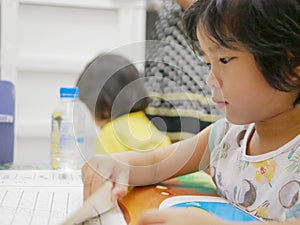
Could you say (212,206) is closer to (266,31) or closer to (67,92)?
(266,31)

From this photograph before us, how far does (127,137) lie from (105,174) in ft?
0.39

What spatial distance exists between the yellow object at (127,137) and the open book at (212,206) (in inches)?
5.6

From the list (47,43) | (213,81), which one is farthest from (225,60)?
(47,43)

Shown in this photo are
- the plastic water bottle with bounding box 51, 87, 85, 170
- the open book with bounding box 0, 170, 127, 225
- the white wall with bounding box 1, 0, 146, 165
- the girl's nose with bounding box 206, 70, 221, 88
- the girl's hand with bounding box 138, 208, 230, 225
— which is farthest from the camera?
the white wall with bounding box 1, 0, 146, 165

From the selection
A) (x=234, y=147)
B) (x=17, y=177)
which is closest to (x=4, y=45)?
(x=17, y=177)

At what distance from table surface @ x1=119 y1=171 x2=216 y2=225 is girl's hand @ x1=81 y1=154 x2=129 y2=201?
24 millimetres

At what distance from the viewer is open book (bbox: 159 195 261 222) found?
65cm

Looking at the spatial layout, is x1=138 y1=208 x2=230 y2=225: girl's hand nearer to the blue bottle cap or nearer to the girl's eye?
the girl's eye

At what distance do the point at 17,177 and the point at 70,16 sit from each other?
169 cm

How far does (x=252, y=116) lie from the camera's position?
733mm

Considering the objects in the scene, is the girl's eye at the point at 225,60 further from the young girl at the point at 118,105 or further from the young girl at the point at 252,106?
the young girl at the point at 118,105

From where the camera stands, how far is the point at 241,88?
0.70 m

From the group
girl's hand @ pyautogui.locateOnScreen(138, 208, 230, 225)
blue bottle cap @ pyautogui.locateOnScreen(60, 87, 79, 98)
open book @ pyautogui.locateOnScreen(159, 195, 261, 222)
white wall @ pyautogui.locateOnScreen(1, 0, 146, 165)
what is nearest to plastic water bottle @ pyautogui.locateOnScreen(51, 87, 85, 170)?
blue bottle cap @ pyautogui.locateOnScreen(60, 87, 79, 98)

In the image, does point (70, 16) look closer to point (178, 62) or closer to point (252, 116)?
point (178, 62)
